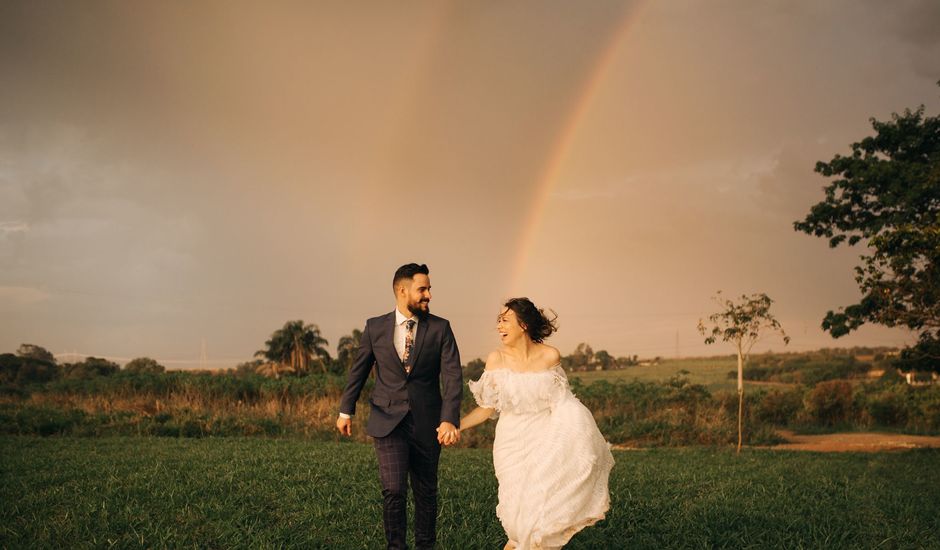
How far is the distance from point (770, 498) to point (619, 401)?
19462mm

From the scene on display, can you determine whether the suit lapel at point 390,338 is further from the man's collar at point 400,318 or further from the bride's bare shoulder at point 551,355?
the bride's bare shoulder at point 551,355

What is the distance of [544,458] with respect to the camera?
611 centimetres

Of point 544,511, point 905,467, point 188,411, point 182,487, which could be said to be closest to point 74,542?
point 182,487

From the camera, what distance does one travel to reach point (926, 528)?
9.62 metres

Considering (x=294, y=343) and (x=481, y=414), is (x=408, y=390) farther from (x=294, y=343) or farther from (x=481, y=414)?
(x=294, y=343)

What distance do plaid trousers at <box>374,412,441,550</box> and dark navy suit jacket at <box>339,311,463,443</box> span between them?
101 millimetres

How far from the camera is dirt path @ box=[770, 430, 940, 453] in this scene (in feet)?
81.1

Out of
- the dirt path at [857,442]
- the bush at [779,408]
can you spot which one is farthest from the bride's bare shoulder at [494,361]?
the bush at [779,408]

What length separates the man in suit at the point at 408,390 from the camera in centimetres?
639

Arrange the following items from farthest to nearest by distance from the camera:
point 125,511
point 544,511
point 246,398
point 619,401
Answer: point 619,401 → point 246,398 → point 125,511 → point 544,511

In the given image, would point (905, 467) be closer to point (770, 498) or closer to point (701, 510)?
point (770, 498)

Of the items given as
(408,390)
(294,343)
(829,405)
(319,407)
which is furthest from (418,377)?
(294,343)

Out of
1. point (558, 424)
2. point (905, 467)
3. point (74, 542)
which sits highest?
point (558, 424)

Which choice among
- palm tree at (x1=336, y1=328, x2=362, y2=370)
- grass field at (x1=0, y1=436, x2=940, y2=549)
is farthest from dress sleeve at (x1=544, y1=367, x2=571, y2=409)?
palm tree at (x1=336, y1=328, x2=362, y2=370)
